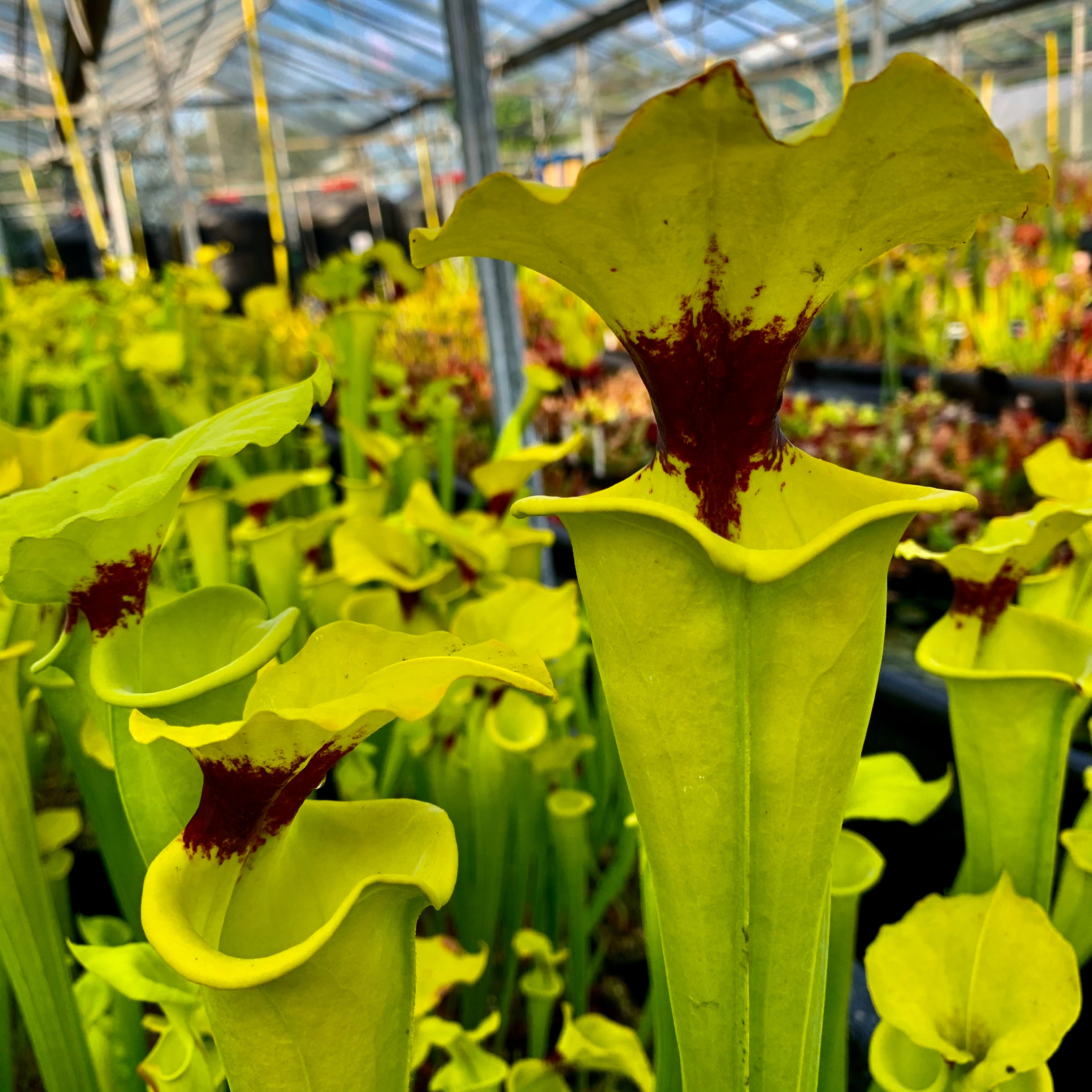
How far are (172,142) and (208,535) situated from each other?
5205 mm

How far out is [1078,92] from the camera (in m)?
10.5

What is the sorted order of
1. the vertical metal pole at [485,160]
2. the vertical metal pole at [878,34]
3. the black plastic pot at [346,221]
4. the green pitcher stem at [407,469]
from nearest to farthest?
the vertical metal pole at [485,160] → the green pitcher stem at [407,469] → the vertical metal pole at [878,34] → the black plastic pot at [346,221]

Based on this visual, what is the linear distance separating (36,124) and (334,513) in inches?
581

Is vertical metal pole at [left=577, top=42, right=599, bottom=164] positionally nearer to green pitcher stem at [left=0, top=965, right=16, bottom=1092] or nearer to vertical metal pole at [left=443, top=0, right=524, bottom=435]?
vertical metal pole at [left=443, top=0, right=524, bottom=435]

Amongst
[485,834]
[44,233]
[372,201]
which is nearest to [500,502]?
[485,834]

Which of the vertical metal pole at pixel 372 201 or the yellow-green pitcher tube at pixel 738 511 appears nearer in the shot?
the yellow-green pitcher tube at pixel 738 511

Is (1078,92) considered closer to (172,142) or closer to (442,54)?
(442,54)

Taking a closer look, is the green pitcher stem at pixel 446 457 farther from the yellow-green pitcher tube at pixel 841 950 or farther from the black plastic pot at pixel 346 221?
the black plastic pot at pixel 346 221

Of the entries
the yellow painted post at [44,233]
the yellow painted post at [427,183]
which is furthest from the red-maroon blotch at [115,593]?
the yellow painted post at [427,183]

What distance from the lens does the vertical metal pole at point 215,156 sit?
1588cm

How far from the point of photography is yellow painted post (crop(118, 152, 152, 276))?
11.0 feet

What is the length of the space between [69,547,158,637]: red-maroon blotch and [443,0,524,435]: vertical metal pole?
79cm

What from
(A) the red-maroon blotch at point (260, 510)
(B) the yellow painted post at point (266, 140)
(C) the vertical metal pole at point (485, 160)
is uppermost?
(B) the yellow painted post at point (266, 140)

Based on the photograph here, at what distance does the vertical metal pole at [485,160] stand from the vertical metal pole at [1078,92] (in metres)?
9.80
